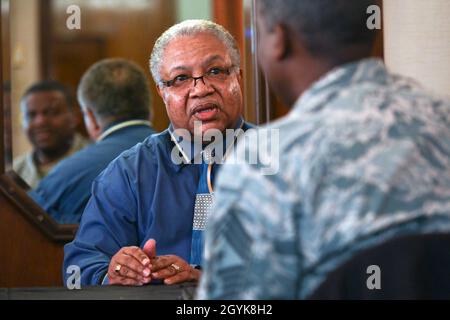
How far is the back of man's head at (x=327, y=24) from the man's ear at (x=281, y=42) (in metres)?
0.01

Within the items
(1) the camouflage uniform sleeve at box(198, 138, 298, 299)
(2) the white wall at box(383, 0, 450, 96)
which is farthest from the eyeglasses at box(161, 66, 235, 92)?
(1) the camouflage uniform sleeve at box(198, 138, 298, 299)

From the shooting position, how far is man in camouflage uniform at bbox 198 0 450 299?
1369 millimetres

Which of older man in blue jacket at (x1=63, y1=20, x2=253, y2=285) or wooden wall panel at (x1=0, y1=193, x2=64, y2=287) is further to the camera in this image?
wooden wall panel at (x1=0, y1=193, x2=64, y2=287)

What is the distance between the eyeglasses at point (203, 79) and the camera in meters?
3.11

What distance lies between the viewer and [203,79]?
3111mm

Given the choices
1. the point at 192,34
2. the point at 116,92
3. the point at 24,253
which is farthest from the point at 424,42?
the point at 24,253

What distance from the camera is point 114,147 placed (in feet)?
13.5

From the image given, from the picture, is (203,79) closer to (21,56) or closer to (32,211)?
(32,211)

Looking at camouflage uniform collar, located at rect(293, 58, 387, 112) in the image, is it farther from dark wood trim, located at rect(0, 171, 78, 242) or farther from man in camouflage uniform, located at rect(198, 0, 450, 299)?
dark wood trim, located at rect(0, 171, 78, 242)

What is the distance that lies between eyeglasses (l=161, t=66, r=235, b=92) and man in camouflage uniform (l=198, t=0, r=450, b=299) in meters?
1.64

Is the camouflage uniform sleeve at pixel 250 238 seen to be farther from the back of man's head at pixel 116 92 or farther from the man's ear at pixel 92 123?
the man's ear at pixel 92 123

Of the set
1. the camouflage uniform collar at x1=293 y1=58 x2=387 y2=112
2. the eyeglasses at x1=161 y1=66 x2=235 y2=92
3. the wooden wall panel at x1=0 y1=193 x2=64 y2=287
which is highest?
the eyeglasses at x1=161 y1=66 x2=235 y2=92
